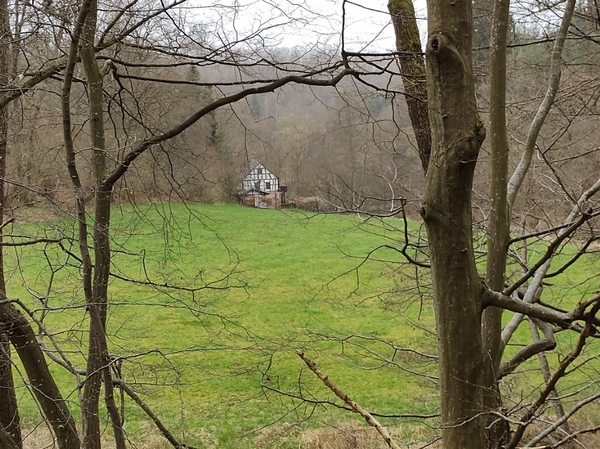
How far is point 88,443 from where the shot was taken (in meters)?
3.27

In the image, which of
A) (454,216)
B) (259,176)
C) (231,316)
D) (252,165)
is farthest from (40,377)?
(454,216)

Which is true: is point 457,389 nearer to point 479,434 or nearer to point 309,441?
point 479,434

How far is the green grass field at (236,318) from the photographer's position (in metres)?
3.70

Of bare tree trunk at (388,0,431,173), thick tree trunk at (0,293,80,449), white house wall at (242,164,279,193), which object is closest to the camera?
bare tree trunk at (388,0,431,173)

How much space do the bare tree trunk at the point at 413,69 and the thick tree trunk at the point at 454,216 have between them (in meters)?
1.90

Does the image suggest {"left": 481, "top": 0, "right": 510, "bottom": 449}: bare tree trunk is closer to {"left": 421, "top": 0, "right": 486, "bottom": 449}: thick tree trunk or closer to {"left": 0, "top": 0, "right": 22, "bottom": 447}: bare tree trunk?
{"left": 421, "top": 0, "right": 486, "bottom": 449}: thick tree trunk

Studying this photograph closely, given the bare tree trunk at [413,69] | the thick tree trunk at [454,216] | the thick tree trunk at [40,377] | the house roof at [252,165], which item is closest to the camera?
the thick tree trunk at [454,216]

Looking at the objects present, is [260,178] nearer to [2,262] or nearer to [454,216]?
[2,262]

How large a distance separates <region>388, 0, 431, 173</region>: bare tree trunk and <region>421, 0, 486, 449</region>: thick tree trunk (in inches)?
75.0

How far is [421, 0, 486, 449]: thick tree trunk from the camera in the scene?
137 cm

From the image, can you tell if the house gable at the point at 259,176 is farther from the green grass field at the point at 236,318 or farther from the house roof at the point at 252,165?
the green grass field at the point at 236,318

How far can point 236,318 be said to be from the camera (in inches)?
188

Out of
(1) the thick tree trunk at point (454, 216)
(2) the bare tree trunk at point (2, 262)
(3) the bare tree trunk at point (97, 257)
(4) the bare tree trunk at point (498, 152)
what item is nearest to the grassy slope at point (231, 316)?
(3) the bare tree trunk at point (97, 257)

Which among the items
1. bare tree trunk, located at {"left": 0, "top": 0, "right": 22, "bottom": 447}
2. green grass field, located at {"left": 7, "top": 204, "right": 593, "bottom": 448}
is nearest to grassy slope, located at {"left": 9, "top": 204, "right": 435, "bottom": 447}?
green grass field, located at {"left": 7, "top": 204, "right": 593, "bottom": 448}
